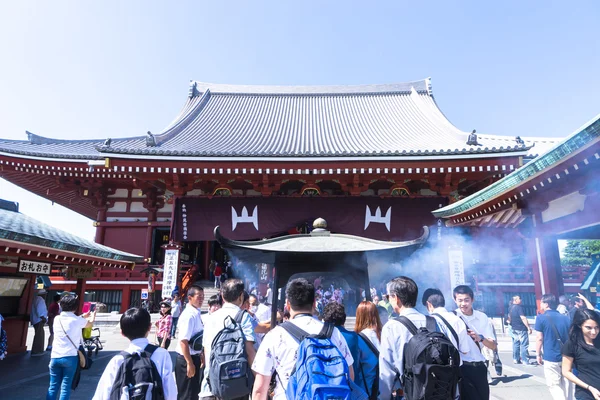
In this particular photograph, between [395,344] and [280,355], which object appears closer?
[280,355]

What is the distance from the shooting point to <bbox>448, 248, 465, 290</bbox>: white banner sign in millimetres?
9477

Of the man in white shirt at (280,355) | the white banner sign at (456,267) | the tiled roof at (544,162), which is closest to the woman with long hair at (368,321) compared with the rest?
the man in white shirt at (280,355)

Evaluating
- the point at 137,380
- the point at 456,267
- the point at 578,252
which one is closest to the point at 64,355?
the point at 137,380

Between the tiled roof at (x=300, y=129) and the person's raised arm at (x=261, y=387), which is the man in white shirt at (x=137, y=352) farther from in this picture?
the tiled roof at (x=300, y=129)

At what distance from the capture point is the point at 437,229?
10.6 meters

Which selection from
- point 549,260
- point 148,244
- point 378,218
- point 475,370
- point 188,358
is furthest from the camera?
point 148,244

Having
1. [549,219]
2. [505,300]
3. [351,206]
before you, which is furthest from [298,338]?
[505,300]

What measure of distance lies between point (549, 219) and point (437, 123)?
32.9 ft

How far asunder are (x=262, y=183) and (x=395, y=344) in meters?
8.81

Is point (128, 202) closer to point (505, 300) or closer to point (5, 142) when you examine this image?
point (5, 142)

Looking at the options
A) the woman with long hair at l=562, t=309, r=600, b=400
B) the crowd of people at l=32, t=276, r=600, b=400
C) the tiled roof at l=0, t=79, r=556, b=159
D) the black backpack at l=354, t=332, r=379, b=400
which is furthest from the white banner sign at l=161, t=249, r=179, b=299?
the woman with long hair at l=562, t=309, r=600, b=400

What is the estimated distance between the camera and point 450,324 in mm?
2896

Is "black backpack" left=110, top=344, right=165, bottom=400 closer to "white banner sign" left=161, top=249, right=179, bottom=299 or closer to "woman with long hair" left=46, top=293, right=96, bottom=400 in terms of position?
"woman with long hair" left=46, top=293, right=96, bottom=400

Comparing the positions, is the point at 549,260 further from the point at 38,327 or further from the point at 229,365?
the point at 38,327
